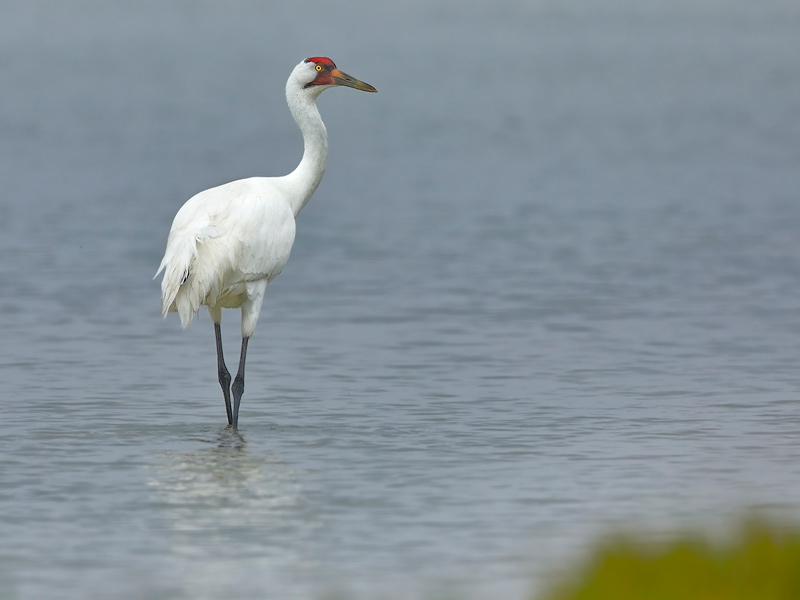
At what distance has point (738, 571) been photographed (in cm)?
582

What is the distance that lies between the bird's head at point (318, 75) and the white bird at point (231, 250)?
13 millimetres

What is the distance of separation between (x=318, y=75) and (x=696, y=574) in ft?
28.5

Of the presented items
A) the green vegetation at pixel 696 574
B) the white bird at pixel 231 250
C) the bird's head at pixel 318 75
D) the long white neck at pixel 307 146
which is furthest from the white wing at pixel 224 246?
the green vegetation at pixel 696 574

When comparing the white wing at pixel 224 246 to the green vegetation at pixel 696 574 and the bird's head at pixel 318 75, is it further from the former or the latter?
the green vegetation at pixel 696 574

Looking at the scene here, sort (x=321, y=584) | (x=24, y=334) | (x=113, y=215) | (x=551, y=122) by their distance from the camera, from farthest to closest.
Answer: (x=551, y=122) → (x=113, y=215) → (x=24, y=334) → (x=321, y=584)

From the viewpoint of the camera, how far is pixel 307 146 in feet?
45.8

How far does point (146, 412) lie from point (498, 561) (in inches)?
194

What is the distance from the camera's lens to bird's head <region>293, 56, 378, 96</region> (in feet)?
45.5

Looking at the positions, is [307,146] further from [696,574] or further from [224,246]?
[696,574]

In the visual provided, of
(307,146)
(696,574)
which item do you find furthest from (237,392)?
(696,574)

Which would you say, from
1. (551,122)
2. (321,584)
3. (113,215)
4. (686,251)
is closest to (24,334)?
(321,584)

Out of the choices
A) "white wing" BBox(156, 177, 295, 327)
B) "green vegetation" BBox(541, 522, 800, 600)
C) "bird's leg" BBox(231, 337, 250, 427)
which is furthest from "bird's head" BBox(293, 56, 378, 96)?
"green vegetation" BBox(541, 522, 800, 600)

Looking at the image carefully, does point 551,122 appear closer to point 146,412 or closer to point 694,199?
point 694,199

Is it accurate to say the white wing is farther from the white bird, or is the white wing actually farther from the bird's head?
the bird's head
